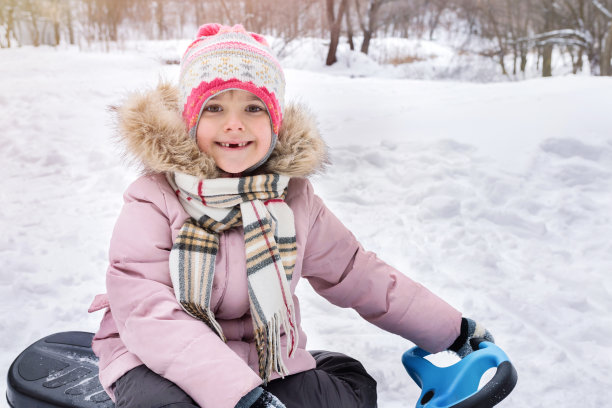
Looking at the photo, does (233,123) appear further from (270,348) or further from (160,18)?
(160,18)

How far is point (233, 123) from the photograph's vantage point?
47.2 inches

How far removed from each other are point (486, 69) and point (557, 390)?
330 inches

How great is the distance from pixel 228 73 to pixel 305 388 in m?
0.74

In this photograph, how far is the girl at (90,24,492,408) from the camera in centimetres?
103

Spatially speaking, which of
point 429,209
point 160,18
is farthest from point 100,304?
point 160,18

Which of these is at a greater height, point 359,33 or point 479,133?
point 359,33

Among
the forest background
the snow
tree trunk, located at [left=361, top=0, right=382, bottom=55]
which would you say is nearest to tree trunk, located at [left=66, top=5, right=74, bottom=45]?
the forest background

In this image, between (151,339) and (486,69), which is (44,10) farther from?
(486,69)

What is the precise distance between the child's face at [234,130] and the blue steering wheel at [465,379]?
0.67 meters

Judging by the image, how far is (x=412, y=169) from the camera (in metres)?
2.97

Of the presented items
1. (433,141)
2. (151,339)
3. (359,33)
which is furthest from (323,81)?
(151,339)

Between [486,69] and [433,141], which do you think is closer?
[433,141]

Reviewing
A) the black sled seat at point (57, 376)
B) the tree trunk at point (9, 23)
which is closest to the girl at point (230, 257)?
the black sled seat at point (57, 376)

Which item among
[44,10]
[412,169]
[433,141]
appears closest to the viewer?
[412,169]
